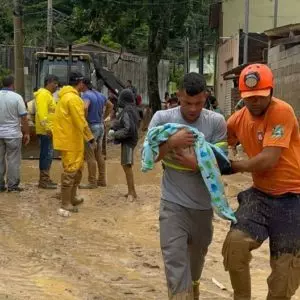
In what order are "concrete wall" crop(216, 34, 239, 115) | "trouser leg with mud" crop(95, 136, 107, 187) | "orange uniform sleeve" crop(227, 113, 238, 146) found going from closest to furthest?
"orange uniform sleeve" crop(227, 113, 238, 146) → "trouser leg with mud" crop(95, 136, 107, 187) → "concrete wall" crop(216, 34, 239, 115)

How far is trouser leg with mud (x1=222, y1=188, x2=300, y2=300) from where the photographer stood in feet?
14.0

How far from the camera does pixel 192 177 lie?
4.37m

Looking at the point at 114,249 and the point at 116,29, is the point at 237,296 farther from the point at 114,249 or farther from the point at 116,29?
the point at 116,29

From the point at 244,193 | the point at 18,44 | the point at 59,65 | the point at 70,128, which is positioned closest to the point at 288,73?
the point at 59,65

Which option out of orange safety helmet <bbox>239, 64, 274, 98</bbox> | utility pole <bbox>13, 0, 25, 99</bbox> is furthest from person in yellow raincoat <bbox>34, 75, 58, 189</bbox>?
utility pole <bbox>13, 0, 25, 99</bbox>

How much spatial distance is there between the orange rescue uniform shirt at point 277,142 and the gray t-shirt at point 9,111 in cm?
615

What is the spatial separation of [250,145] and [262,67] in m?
0.53

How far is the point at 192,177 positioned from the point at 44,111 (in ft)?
21.3

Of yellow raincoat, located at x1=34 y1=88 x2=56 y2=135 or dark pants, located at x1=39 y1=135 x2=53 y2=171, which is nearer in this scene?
yellow raincoat, located at x1=34 y1=88 x2=56 y2=135

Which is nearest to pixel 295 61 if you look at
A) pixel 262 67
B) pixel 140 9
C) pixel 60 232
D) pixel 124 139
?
pixel 124 139

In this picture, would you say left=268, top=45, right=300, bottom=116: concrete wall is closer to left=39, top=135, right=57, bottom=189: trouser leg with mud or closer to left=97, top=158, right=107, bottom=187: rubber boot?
left=97, top=158, right=107, bottom=187: rubber boot

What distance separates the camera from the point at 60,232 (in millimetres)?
7812

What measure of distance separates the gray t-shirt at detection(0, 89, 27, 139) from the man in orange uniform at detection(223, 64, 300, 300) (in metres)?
6.18

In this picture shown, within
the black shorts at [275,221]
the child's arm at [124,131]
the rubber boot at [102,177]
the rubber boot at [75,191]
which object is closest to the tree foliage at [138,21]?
the rubber boot at [102,177]
